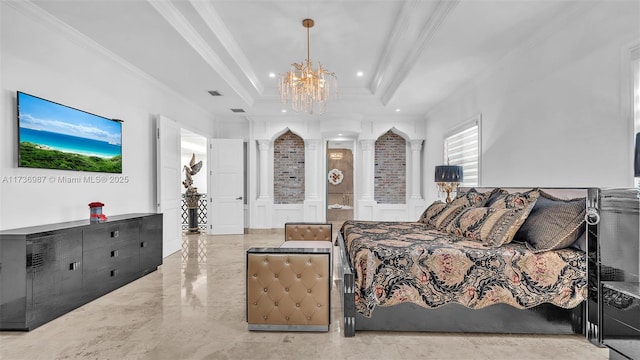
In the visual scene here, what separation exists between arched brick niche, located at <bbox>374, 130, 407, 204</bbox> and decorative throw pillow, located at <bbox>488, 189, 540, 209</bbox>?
4.15 m

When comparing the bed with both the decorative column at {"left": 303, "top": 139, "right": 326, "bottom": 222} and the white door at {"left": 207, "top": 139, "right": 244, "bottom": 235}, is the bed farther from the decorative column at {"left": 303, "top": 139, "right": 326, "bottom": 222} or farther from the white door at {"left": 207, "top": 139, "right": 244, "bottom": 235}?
the white door at {"left": 207, "top": 139, "right": 244, "bottom": 235}

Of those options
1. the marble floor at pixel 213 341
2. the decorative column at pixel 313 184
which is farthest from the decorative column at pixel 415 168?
the marble floor at pixel 213 341

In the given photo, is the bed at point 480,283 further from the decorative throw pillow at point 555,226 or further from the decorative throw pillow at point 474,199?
the decorative throw pillow at point 474,199

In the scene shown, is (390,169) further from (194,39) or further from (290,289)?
(290,289)

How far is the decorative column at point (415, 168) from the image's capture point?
673cm

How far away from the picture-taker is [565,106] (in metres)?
2.70

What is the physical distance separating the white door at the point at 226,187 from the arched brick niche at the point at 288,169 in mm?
897

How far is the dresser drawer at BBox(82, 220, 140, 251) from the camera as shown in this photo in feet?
9.15

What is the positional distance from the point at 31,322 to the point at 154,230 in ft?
5.15

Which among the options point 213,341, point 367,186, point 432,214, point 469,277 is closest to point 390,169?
point 367,186

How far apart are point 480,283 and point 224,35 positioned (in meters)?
3.48

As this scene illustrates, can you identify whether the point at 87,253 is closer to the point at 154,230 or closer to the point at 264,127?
the point at 154,230

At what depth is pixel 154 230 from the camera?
3766 mm

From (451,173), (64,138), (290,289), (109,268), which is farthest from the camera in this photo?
(451,173)
